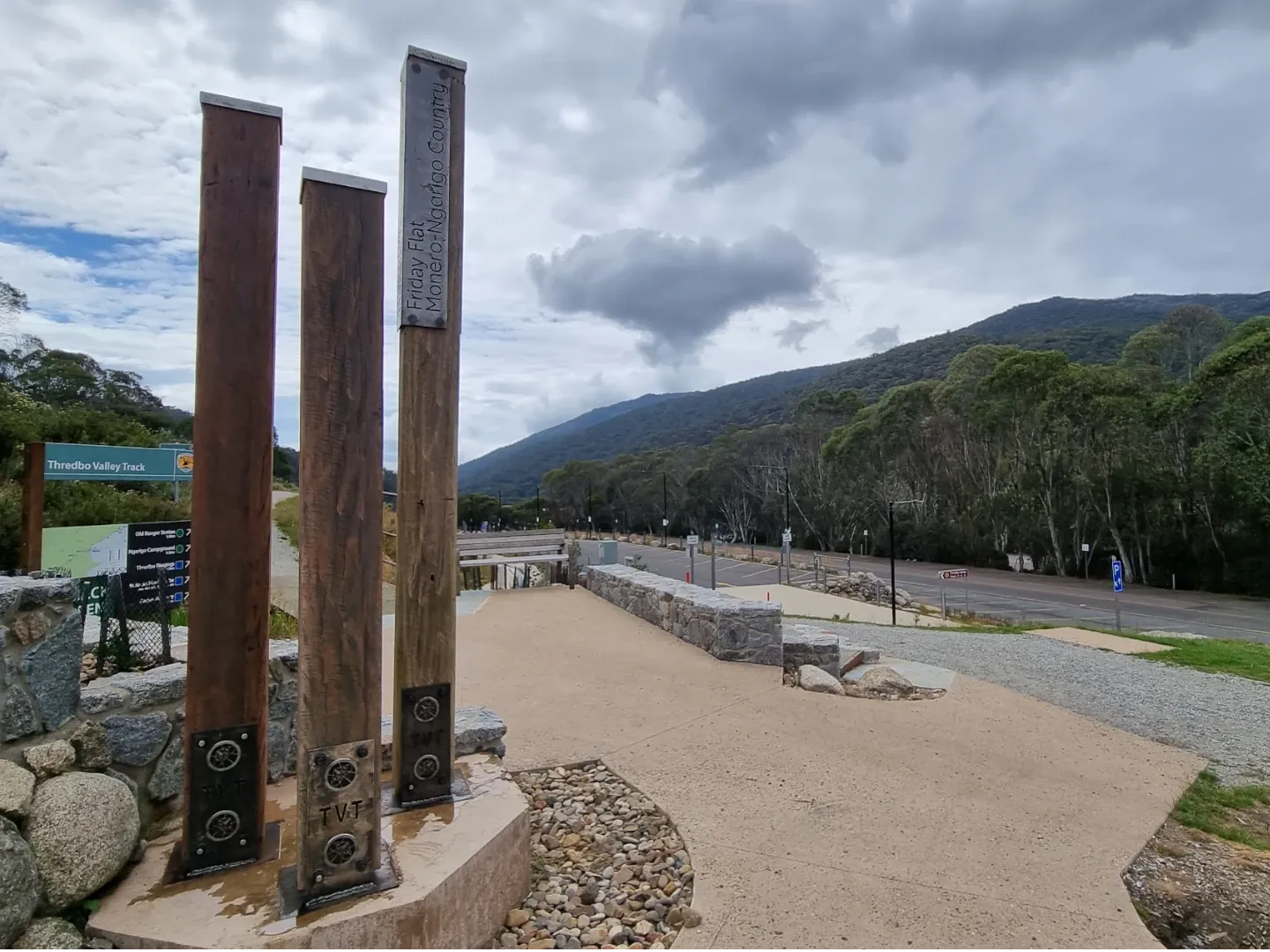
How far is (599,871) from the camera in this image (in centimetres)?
289

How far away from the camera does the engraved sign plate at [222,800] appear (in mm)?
2230

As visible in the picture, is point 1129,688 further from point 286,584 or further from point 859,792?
point 286,584

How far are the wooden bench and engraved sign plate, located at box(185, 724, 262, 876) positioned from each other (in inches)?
291

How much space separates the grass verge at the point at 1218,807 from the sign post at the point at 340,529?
3.86 meters

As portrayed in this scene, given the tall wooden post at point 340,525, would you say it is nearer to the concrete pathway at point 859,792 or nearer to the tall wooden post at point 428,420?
the tall wooden post at point 428,420

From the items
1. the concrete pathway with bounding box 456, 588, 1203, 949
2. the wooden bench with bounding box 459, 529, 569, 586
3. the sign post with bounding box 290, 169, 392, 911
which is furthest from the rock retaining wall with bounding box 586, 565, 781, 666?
the sign post with bounding box 290, 169, 392, 911

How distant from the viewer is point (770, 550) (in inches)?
1793

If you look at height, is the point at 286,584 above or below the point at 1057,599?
above

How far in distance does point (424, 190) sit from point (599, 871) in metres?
2.90

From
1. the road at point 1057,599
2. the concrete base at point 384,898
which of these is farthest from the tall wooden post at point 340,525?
the road at point 1057,599

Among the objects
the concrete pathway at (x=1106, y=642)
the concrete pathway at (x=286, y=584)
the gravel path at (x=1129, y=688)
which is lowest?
Answer: the concrete pathway at (x=1106, y=642)

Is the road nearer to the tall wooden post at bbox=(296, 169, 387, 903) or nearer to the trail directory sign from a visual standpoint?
the trail directory sign

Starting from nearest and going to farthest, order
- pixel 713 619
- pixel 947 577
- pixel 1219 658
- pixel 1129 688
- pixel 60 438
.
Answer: pixel 713 619 < pixel 1129 688 < pixel 1219 658 < pixel 947 577 < pixel 60 438

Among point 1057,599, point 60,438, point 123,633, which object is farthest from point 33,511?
point 1057,599
